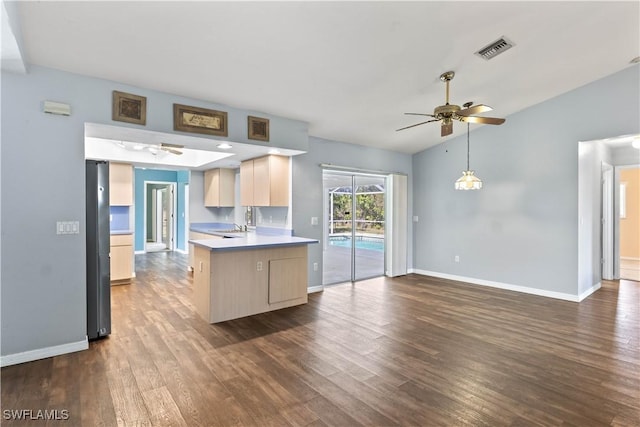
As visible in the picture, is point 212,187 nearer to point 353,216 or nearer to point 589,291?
point 353,216

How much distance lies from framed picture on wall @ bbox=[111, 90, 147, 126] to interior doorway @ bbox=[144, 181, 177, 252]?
6401 millimetres

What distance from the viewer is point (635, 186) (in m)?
7.71

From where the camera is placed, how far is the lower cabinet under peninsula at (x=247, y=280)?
3764 mm

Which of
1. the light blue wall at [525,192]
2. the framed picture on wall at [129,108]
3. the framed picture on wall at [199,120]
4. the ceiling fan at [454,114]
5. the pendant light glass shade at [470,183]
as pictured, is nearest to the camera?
the framed picture on wall at [129,108]

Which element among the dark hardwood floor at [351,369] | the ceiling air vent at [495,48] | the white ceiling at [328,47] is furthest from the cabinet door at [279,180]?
the ceiling air vent at [495,48]

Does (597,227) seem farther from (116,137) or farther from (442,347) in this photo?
(116,137)

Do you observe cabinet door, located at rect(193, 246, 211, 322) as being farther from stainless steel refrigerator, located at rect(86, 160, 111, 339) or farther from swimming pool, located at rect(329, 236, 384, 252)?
swimming pool, located at rect(329, 236, 384, 252)

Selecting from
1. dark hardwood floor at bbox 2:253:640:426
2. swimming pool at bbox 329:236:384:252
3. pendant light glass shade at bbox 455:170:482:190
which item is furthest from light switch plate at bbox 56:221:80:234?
pendant light glass shade at bbox 455:170:482:190

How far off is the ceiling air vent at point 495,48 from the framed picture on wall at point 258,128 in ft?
8.67

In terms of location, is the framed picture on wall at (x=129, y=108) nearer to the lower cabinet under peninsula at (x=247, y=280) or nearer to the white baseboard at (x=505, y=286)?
the lower cabinet under peninsula at (x=247, y=280)

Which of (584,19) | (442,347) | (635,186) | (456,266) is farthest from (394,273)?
(635,186)

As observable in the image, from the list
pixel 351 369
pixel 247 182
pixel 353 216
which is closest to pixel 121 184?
pixel 247 182

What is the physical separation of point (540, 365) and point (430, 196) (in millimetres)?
4272

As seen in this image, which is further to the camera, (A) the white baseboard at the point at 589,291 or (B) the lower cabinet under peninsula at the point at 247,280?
(A) the white baseboard at the point at 589,291
